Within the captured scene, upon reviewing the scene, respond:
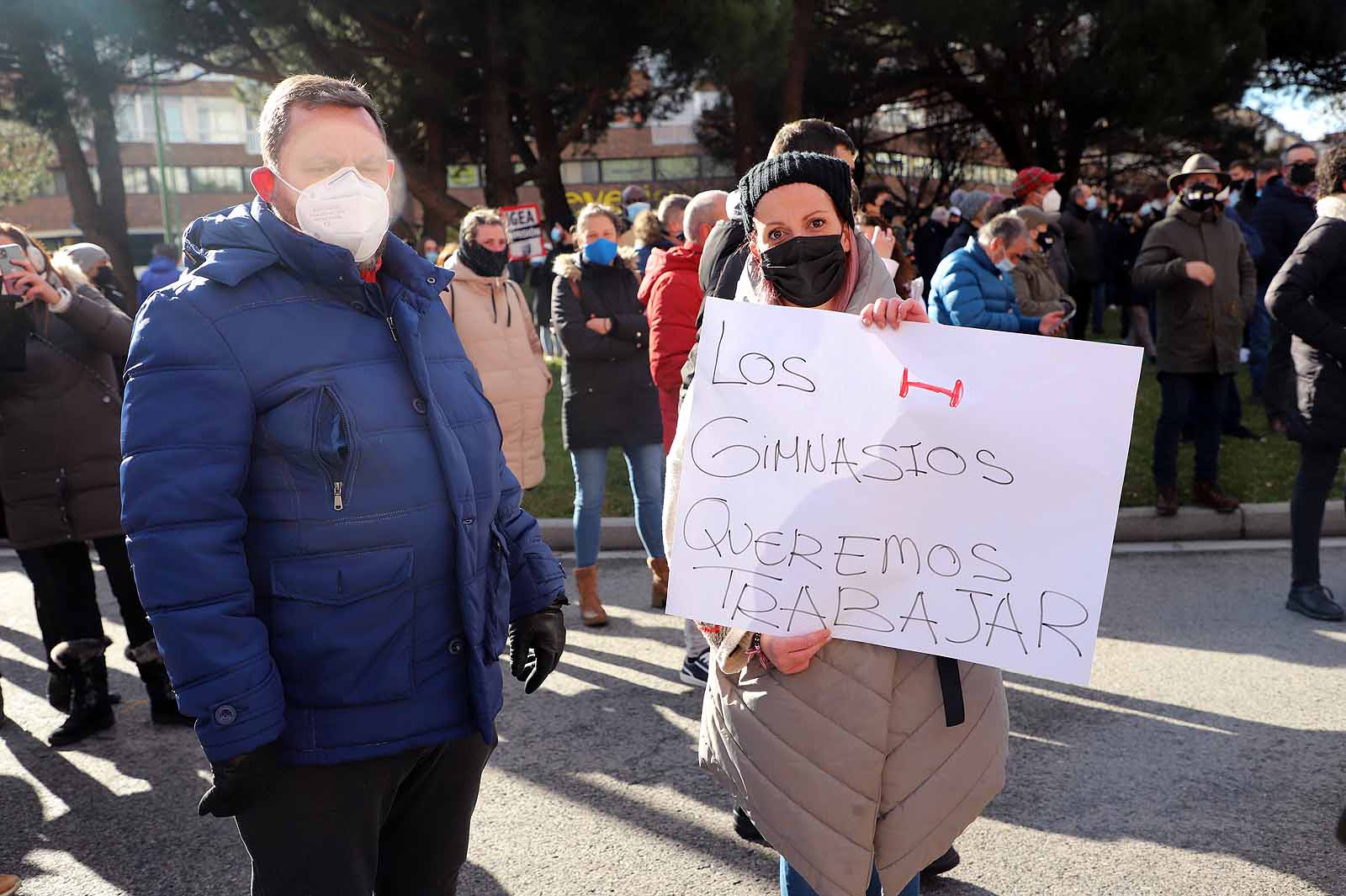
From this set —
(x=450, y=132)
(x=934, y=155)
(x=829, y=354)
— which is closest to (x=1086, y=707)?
(x=829, y=354)

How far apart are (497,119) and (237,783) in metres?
16.2

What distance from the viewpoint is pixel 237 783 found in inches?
68.2

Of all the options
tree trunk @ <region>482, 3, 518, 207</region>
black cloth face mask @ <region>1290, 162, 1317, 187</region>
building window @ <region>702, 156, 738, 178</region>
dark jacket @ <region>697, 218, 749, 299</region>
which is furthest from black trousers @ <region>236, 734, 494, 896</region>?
building window @ <region>702, 156, 738, 178</region>

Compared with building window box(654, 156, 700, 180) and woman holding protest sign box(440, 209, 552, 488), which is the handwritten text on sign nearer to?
woman holding protest sign box(440, 209, 552, 488)

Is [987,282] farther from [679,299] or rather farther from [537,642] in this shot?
[537,642]

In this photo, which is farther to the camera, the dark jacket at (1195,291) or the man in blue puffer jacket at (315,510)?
the dark jacket at (1195,291)

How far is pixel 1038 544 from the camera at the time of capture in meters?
1.92

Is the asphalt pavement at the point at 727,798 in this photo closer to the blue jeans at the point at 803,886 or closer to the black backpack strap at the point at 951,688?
the blue jeans at the point at 803,886

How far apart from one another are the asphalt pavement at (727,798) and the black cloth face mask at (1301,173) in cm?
501

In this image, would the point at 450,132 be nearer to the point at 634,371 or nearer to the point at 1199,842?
the point at 634,371

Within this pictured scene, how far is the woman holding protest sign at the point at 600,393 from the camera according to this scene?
207 inches

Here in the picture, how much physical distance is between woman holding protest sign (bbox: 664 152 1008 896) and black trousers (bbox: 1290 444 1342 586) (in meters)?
3.49

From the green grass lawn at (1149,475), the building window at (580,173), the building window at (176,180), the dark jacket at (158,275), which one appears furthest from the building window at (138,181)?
the green grass lawn at (1149,475)

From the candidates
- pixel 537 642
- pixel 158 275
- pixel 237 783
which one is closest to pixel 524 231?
pixel 158 275
